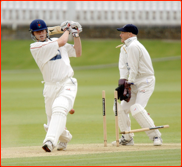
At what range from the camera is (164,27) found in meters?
28.5

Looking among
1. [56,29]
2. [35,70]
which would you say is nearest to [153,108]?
[56,29]

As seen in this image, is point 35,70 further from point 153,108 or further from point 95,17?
A: point 153,108

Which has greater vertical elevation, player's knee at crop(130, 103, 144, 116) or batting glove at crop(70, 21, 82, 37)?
batting glove at crop(70, 21, 82, 37)

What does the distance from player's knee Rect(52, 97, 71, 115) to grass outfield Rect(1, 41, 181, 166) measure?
544 millimetres

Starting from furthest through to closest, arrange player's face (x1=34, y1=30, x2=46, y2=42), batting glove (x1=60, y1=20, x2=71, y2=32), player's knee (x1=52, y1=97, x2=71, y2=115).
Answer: batting glove (x1=60, y1=20, x2=71, y2=32) < player's face (x1=34, y1=30, x2=46, y2=42) < player's knee (x1=52, y1=97, x2=71, y2=115)

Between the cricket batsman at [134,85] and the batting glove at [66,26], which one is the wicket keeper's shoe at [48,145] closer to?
the cricket batsman at [134,85]

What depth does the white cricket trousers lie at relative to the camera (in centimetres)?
520

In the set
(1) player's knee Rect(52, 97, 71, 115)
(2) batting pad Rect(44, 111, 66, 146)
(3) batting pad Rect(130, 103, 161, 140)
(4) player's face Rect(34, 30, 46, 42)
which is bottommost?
(3) batting pad Rect(130, 103, 161, 140)

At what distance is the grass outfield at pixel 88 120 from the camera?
188 inches

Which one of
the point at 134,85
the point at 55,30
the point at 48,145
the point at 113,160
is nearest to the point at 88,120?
the point at 134,85

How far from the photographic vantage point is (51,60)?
554 centimetres

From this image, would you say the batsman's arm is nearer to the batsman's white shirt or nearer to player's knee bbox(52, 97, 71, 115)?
the batsman's white shirt

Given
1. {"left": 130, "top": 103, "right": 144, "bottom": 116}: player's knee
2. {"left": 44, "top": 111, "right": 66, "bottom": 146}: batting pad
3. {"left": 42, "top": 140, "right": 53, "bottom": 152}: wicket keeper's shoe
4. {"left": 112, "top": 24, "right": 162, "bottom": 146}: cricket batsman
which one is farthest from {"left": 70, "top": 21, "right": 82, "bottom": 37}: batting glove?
{"left": 42, "top": 140, "right": 53, "bottom": 152}: wicket keeper's shoe

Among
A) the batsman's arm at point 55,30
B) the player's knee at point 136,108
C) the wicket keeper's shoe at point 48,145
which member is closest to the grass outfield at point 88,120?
the wicket keeper's shoe at point 48,145
